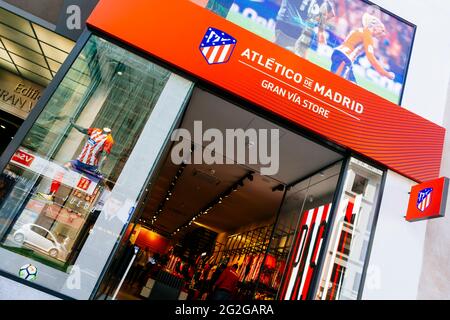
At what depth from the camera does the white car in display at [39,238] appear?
404 centimetres

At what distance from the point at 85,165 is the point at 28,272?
128 centimetres

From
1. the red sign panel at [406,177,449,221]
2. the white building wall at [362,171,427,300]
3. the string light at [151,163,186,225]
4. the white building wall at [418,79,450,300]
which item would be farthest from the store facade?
the string light at [151,163,186,225]

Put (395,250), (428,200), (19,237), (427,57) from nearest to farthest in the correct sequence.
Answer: (19,237), (428,200), (395,250), (427,57)

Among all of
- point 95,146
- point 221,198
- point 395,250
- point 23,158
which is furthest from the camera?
point 221,198

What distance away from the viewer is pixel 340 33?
600 cm

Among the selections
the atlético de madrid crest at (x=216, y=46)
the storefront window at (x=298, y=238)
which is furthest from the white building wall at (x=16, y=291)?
the storefront window at (x=298, y=238)

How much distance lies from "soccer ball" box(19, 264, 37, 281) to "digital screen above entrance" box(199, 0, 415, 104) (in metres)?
3.80

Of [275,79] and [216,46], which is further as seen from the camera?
[275,79]

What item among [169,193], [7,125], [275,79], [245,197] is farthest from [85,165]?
[169,193]

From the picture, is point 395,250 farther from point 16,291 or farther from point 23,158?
point 23,158

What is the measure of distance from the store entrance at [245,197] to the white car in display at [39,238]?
63 cm

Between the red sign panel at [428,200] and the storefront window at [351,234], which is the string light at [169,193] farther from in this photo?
the red sign panel at [428,200]

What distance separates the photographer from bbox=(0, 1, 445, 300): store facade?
163 inches

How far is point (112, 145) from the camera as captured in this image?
458 cm
